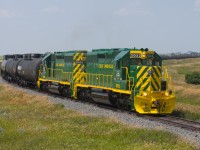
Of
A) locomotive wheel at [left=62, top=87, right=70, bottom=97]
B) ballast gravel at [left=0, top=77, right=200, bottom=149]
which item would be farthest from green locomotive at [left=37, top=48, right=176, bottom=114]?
locomotive wheel at [left=62, top=87, right=70, bottom=97]

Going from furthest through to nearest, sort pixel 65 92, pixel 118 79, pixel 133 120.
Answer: pixel 65 92 → pixel 118 79 → pixel 133 120

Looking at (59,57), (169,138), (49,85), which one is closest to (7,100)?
(49,85)

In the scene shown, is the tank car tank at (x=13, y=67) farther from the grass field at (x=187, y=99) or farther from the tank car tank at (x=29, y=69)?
the grass field at (x=187, y=99)

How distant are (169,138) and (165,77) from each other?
23.8 feet

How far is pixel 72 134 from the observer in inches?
579

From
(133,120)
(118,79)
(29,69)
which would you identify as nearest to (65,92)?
(29,69)

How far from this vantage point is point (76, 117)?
18203mm

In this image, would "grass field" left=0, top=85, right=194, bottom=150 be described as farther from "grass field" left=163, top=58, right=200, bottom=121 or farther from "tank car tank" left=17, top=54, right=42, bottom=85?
"tank car tank" left=17, top=54, right=42, bottom=85

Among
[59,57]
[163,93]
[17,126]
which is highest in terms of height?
[59,57]

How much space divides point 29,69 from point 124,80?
17.4 metres

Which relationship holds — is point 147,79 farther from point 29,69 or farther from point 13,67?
point 13,67

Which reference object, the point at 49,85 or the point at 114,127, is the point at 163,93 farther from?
the point at 49,85

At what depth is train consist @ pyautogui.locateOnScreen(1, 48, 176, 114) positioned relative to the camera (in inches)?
746

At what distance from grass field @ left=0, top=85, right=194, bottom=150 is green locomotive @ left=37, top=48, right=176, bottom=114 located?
101 inches
